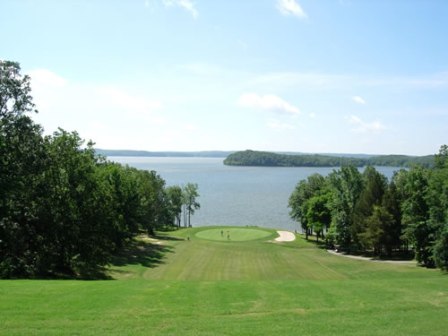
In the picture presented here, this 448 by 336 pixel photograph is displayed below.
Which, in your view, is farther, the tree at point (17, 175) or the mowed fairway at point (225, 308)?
the tree at point (17, 175)

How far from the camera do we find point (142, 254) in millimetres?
45500

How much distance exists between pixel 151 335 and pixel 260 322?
12.3ft

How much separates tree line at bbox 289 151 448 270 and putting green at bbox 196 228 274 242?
276 inches

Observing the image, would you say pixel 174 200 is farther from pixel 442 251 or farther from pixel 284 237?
pixel 442 251

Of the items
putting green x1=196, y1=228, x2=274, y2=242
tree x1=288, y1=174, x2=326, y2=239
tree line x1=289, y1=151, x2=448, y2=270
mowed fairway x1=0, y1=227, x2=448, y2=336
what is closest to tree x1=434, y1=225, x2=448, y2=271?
tree line x1=289, y1=151, x2=448, y2=270

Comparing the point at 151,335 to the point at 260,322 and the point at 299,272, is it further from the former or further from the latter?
the point at 299,272

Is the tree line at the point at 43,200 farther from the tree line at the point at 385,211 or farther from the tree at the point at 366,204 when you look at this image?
the tree at the point at 366,204

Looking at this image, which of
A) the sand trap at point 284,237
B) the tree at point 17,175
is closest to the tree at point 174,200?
the sand trap at point 284,237

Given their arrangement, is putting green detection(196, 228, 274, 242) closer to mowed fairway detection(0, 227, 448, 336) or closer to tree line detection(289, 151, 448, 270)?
tree line detection(289, 151, 448, 270)

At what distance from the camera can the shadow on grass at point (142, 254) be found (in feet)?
131

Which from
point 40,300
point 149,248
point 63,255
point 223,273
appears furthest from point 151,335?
point 149,248

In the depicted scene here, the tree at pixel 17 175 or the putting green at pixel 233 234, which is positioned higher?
the tree at pixel 17 175

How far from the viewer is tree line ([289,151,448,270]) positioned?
113ft

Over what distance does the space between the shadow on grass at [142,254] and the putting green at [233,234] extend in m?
13.8
